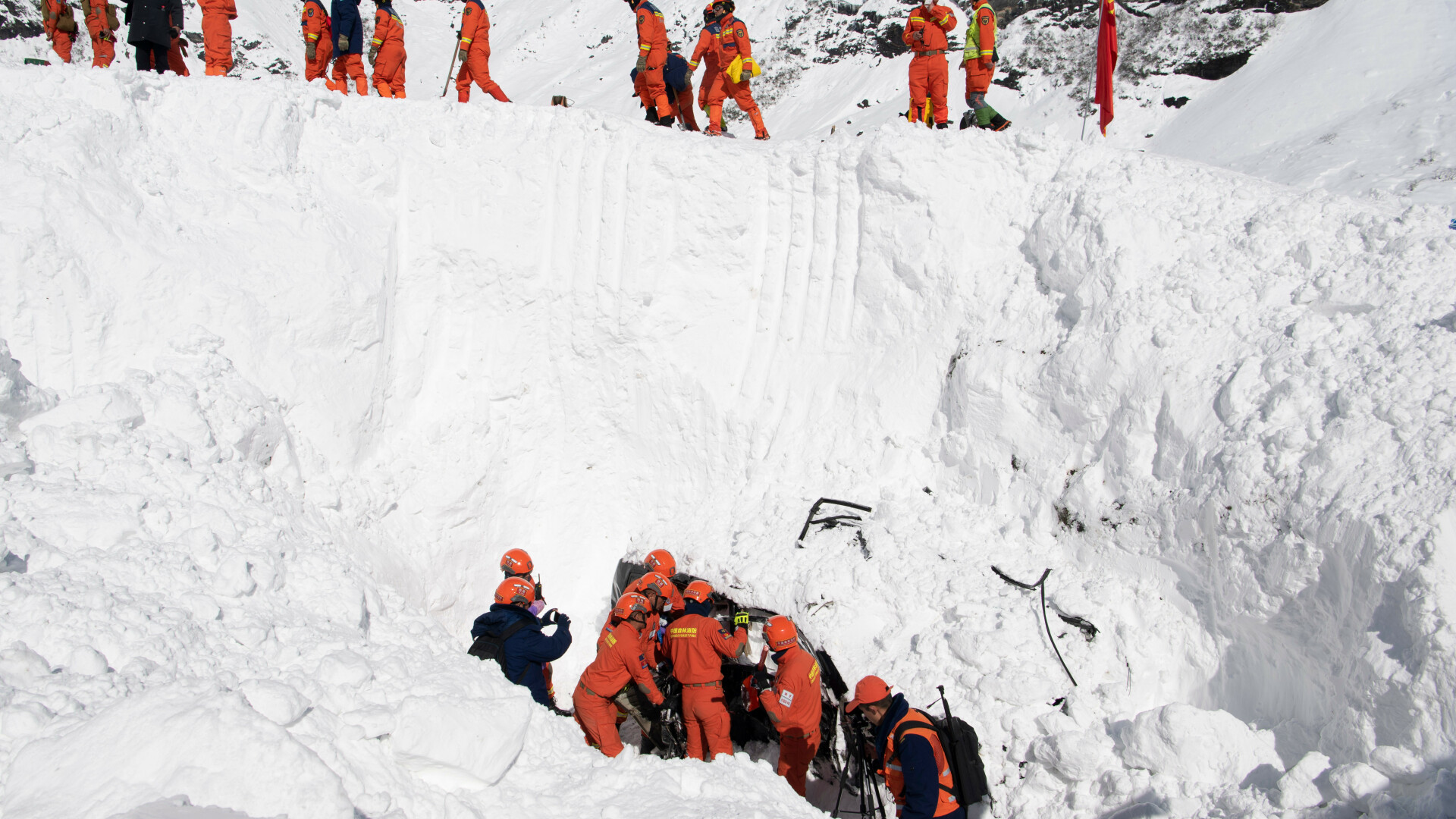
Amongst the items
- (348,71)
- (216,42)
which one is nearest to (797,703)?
(348,71)

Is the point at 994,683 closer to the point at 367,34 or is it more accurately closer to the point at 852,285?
the point at 852,285

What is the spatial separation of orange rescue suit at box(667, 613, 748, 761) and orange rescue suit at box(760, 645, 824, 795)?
1.40ft

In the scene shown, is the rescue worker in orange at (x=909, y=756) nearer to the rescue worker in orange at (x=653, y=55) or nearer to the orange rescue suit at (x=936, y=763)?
the orange rescue suit at (x=936, y=763)

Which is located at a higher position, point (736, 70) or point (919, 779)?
point (736, 70)

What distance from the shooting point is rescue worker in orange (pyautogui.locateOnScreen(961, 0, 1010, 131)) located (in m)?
8.23

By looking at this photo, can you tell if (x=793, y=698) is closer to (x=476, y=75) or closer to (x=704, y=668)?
(x=704, y=668)

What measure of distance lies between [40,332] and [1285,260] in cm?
916

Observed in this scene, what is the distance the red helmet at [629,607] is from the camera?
5.88 meters

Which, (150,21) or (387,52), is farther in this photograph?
(387,52)

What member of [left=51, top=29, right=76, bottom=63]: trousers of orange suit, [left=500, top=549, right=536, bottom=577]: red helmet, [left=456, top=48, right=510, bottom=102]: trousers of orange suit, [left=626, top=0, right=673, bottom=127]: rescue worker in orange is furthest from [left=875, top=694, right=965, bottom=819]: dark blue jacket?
[left=51, top=29, right=76, bottom=63]: trousers of orange suit

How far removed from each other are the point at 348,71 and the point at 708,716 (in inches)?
326

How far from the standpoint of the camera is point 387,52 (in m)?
8.83

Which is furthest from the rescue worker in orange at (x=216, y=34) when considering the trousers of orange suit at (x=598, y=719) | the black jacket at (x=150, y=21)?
the trousers of orange suit at (x=598, y=719)

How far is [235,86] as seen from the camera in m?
7.52
